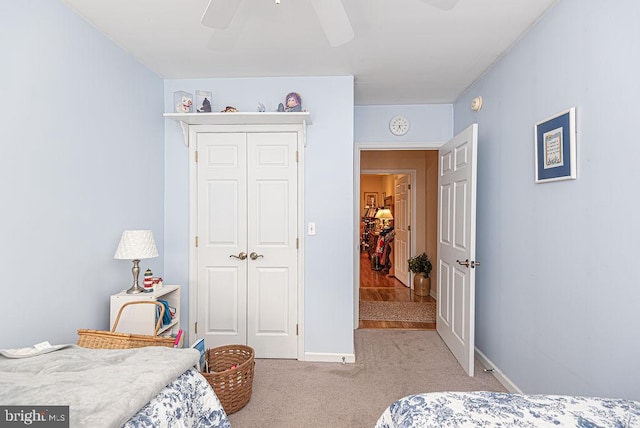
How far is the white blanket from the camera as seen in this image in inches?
45.1

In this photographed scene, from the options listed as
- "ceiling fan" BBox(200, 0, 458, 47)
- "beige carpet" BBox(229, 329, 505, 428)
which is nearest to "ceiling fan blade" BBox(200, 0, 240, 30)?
"ceiling fan" BBox(200, 0, 458, 47)

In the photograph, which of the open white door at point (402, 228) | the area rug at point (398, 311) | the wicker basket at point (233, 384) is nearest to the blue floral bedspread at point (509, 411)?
the wicker basket at point (233, 384)

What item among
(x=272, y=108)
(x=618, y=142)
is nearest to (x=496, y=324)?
(x=618, y=142)

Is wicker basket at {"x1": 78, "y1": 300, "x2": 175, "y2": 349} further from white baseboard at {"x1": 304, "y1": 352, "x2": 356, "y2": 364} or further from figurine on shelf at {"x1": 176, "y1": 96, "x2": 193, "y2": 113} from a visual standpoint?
figurine on shelf at {"x1": 176, "y1": 96, "x2": 193, "y2": 113}

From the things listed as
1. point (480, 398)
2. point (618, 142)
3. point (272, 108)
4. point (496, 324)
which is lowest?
point (496, 324)

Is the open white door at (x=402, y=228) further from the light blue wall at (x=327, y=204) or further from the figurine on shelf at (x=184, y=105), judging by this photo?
the figurine on shelf at (x=184, y=105)

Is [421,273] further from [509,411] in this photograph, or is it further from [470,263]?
[509,411]

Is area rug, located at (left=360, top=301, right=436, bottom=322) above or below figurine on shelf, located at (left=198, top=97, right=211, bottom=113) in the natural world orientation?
below

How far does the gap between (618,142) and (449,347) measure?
2.44 m

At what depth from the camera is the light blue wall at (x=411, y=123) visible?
4.09 metres

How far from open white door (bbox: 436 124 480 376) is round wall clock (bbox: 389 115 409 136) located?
516mm

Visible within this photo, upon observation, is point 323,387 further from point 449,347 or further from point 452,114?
point 452,114

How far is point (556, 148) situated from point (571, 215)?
378mm

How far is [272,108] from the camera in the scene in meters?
3.28
